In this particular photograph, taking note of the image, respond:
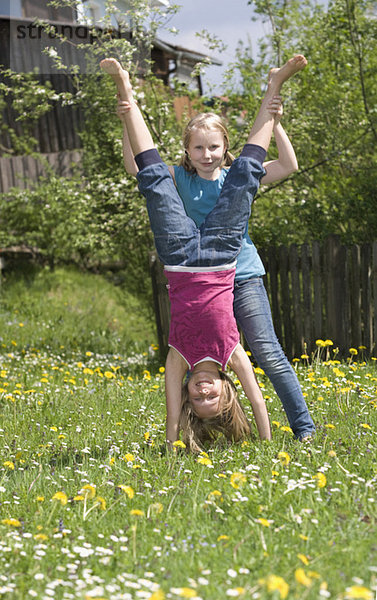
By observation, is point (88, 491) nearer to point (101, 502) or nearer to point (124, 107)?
point (101, 502)

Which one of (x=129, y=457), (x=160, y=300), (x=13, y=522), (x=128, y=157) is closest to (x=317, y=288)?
(x=160, y=300)

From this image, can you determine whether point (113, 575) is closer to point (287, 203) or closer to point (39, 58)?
point (287, 203)

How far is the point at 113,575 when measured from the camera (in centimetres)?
228

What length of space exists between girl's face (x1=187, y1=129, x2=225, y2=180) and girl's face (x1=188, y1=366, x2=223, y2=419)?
1.06 metres

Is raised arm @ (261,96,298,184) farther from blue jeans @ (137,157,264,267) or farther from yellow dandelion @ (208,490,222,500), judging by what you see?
yellow dandelion @ (208,490,222,500)

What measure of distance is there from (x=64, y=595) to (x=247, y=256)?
2102 mm

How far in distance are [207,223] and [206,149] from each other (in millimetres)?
411

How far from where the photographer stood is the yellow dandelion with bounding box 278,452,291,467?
288 centimetres

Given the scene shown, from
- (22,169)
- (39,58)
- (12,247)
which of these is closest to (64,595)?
(12,247)

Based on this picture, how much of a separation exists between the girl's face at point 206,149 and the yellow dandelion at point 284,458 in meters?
1.53

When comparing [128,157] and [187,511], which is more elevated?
[128,157]

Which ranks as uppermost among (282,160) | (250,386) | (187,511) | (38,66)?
(38,66)

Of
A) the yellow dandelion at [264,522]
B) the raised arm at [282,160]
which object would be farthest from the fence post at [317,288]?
the yellow dandelion at [264,522]

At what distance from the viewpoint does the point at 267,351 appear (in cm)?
365
